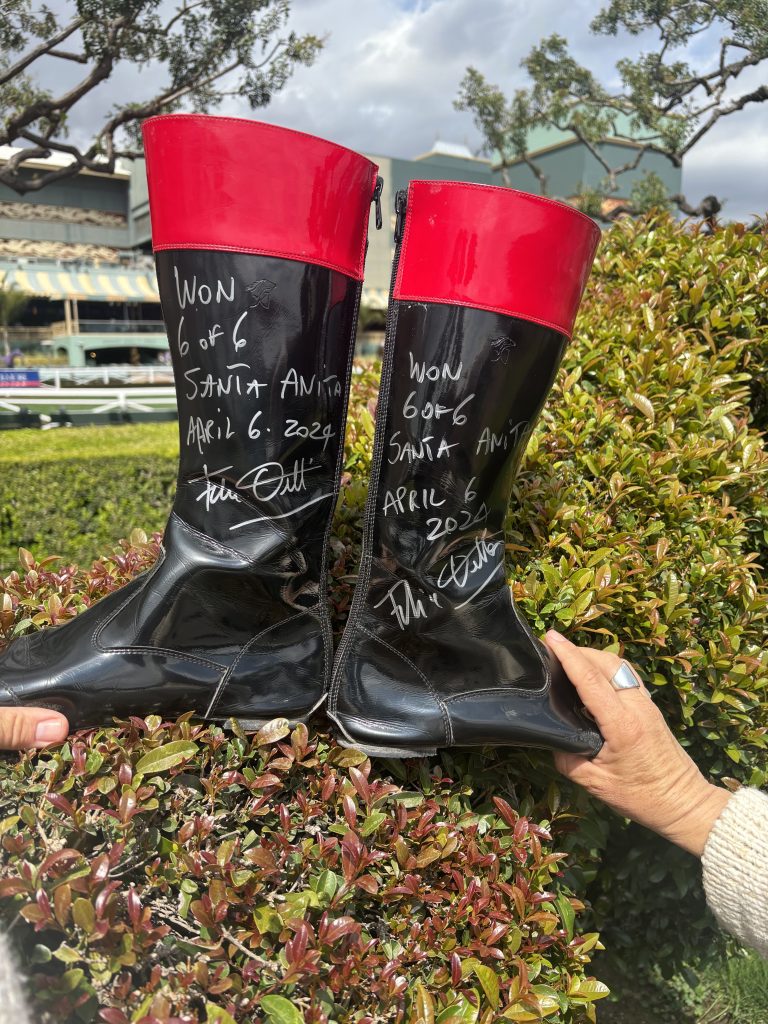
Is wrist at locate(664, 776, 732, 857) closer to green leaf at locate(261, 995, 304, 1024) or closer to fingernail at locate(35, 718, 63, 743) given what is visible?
green leaf at locate(261, 995, 304, 1024)

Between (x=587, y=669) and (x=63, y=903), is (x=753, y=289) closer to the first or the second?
(x=587, y=669)

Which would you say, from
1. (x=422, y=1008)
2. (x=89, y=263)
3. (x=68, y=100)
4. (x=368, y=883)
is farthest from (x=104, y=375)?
(x=422, y=1008)

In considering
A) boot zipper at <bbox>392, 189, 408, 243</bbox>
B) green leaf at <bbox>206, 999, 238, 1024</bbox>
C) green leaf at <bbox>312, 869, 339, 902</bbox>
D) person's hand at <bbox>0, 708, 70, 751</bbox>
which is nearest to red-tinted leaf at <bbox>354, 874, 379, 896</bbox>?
→ green leaf at <bbox>312, 869, 339, 902</bbox>

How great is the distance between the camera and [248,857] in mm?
1022

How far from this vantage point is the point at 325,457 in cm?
128

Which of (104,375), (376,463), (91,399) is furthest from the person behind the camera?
(104,375)

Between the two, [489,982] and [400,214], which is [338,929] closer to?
[489,982]

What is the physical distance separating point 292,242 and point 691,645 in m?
1.16

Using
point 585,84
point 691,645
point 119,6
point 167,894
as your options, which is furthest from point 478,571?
point 585,84

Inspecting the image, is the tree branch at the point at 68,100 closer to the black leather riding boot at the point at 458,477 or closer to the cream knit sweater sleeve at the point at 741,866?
the black leather riding boot at the point at 458,477

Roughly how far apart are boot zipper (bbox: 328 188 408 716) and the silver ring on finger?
1.57 ft

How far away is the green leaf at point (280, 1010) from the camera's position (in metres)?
0.88

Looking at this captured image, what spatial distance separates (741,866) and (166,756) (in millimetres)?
1026

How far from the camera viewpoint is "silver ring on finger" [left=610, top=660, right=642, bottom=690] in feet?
4.15
